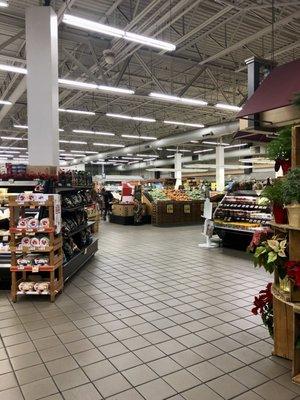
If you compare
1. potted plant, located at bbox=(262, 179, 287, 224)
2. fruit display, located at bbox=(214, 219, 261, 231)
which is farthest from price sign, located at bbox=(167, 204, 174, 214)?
potted plant, located at bbox=(262, 179, 287, 224)

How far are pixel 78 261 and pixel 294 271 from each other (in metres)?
4.22

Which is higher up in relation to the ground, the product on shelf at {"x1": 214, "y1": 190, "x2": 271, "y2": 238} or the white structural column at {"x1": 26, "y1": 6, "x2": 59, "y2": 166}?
the white structural column at {"x1": 26, "y1": 6, "x2": 59, "y2": 166}

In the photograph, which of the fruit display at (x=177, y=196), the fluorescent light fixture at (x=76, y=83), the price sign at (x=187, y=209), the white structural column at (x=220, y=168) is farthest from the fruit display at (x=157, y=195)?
the white structural column at (x=220, y=168)

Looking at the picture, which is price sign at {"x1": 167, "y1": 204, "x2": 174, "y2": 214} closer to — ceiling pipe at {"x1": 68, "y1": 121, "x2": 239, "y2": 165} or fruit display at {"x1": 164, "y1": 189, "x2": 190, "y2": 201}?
fruit display at {"x1": 164, "y1": 189, "x2": 190, "y2": 201}

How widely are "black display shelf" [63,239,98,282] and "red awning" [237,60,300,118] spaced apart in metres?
3.53

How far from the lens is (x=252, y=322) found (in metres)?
3.77

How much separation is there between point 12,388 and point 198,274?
149 inches

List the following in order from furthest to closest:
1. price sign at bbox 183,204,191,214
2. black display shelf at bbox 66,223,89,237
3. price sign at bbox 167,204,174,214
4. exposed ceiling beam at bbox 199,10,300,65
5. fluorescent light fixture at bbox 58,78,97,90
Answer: price sign at bbox 183,204,191,214
price sign at bbox 167,204,174,214
fluorescent light fixture at bbox 58,78,97,90
exposed ceiling beam at bbox 199,10,300,65
black display shelf at bbox 66,223,89,237

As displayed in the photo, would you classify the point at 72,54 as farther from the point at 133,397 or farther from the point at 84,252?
the point at 133,397

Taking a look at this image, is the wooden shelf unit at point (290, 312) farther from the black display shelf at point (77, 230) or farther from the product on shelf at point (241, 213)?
the product on shelf at point (241, 213)

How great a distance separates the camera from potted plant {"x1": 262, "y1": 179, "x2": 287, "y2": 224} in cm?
271

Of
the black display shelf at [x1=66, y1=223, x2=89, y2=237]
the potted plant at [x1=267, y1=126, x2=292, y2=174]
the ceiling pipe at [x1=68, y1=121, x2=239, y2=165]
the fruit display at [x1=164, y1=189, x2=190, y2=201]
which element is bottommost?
the black display shelf at [x1=66, y1=223, x2=89, y2=237]

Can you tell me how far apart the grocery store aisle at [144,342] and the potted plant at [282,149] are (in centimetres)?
178

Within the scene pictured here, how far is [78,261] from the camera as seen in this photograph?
592cm
